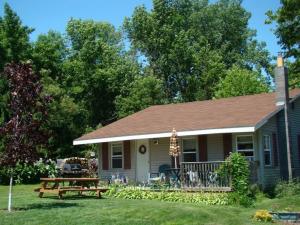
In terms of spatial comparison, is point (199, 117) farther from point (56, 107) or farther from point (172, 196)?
point (56, 107)

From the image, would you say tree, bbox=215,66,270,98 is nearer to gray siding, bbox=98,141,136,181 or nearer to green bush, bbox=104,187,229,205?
gray siding, bbox=98,141,136,181

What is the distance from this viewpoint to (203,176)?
20500 mm

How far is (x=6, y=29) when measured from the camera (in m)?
36.8

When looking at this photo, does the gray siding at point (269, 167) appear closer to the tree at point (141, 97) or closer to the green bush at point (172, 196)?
the green bush at point (172, 196)

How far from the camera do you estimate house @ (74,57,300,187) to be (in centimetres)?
2078

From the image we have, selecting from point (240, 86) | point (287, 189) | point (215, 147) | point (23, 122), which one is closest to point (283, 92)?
point (215, 147)

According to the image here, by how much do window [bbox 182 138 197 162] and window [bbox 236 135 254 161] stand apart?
2225 millimetres

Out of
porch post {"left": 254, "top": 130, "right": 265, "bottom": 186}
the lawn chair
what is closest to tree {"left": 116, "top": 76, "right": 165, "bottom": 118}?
the lawn chair

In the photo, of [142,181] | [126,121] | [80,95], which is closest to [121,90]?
[80,95]

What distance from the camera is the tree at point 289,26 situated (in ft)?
89.1

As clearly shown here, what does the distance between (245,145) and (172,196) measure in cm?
443

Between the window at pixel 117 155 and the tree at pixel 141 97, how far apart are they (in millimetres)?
18009

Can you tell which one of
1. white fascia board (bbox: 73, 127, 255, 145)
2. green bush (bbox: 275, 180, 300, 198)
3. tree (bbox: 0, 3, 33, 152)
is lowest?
green bush (bbox: 275, 180, 300, 198)

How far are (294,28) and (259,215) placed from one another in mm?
17448
